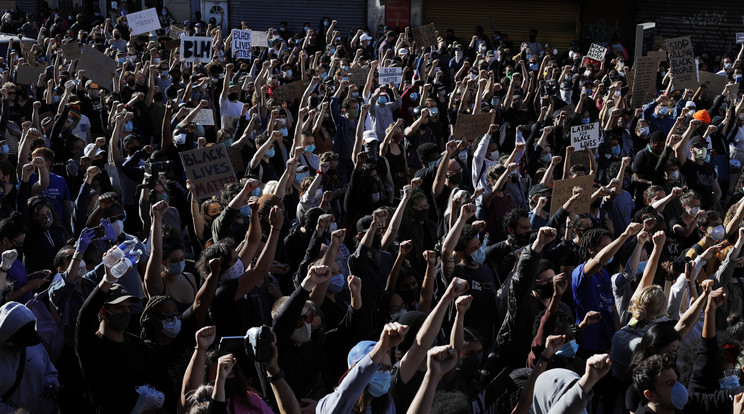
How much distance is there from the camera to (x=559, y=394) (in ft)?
12.6

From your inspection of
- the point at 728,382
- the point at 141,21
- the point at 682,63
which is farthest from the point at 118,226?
the point at 141,21

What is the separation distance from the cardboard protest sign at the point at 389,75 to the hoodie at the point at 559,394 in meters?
9.02

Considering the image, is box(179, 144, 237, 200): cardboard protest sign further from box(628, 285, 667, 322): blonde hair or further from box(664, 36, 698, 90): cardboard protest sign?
box(664, 36, 698, 90): cardboard protest sign

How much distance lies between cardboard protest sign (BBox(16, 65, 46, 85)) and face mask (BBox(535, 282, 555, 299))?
936 centimetres

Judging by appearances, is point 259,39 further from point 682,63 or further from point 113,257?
point 113,257

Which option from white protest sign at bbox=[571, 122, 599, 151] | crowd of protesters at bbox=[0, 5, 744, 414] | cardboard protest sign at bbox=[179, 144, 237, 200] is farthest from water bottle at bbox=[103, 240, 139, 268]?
white protest sign at bbox=[571, 122, 599, 151]

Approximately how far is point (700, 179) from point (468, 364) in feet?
17.2

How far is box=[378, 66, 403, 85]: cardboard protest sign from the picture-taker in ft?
42.0

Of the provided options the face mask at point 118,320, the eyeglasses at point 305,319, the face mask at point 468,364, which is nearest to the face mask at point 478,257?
the face mask at point 468,364

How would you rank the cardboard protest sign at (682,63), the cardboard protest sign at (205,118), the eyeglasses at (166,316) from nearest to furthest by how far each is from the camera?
the eyeglasses at (166,316) < the cardboard protest sign at (205,118) < the cardboard protest sign at (682,63)

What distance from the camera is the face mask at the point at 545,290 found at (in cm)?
514

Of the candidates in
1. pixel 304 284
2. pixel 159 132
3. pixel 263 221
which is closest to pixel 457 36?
pixel 159 132

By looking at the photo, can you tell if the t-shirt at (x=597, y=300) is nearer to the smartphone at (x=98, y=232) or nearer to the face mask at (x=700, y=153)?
the smartphone at (x=98, y=232)

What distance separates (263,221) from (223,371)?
→ 2937 mm
